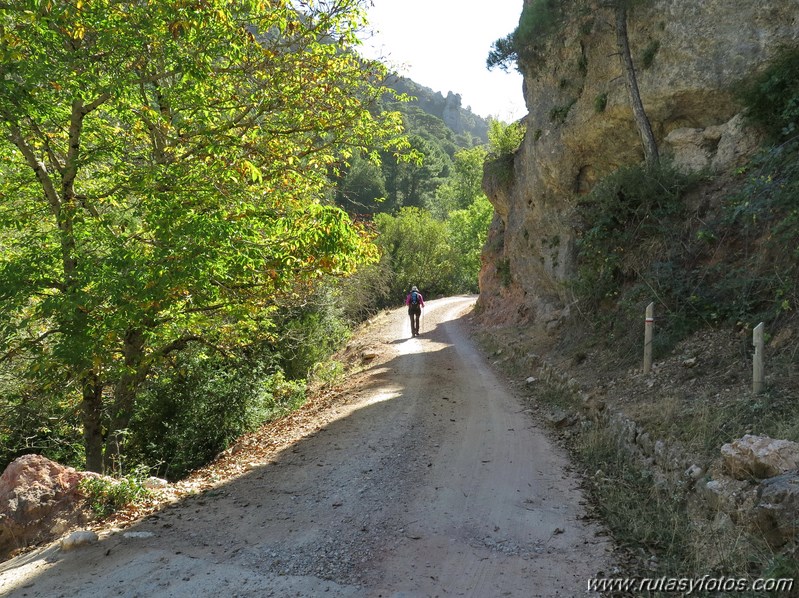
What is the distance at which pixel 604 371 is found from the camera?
387 inches

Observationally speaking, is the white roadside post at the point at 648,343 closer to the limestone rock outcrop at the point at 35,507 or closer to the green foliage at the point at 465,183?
the limestone rock outcrop at the point at 35,507

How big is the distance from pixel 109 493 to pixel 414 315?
15.7 m

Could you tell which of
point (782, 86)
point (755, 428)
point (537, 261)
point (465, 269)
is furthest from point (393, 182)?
point (755, 428)

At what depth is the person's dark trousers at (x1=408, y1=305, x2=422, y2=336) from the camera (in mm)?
21219

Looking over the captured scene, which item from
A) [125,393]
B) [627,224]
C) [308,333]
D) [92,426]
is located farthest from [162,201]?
[308,333]

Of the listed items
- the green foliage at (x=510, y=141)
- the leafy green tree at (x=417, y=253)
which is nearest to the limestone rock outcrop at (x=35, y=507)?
the green foliage at (x=510, y=141)

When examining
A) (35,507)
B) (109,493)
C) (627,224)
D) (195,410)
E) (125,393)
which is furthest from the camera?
(195,410)

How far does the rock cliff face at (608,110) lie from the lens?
11695 mm

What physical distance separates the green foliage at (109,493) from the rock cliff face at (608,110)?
35.8 ft

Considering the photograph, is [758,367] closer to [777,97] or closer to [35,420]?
[777,97]

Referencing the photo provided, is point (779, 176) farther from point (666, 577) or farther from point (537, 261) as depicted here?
point (537, 261)

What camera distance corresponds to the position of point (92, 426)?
30.4ft

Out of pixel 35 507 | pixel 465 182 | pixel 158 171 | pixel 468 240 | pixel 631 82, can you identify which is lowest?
pixel 35 507

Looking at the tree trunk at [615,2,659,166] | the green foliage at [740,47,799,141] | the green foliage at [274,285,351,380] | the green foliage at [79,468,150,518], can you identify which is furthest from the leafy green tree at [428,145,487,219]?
the green foliage at [79,468,150,518]
